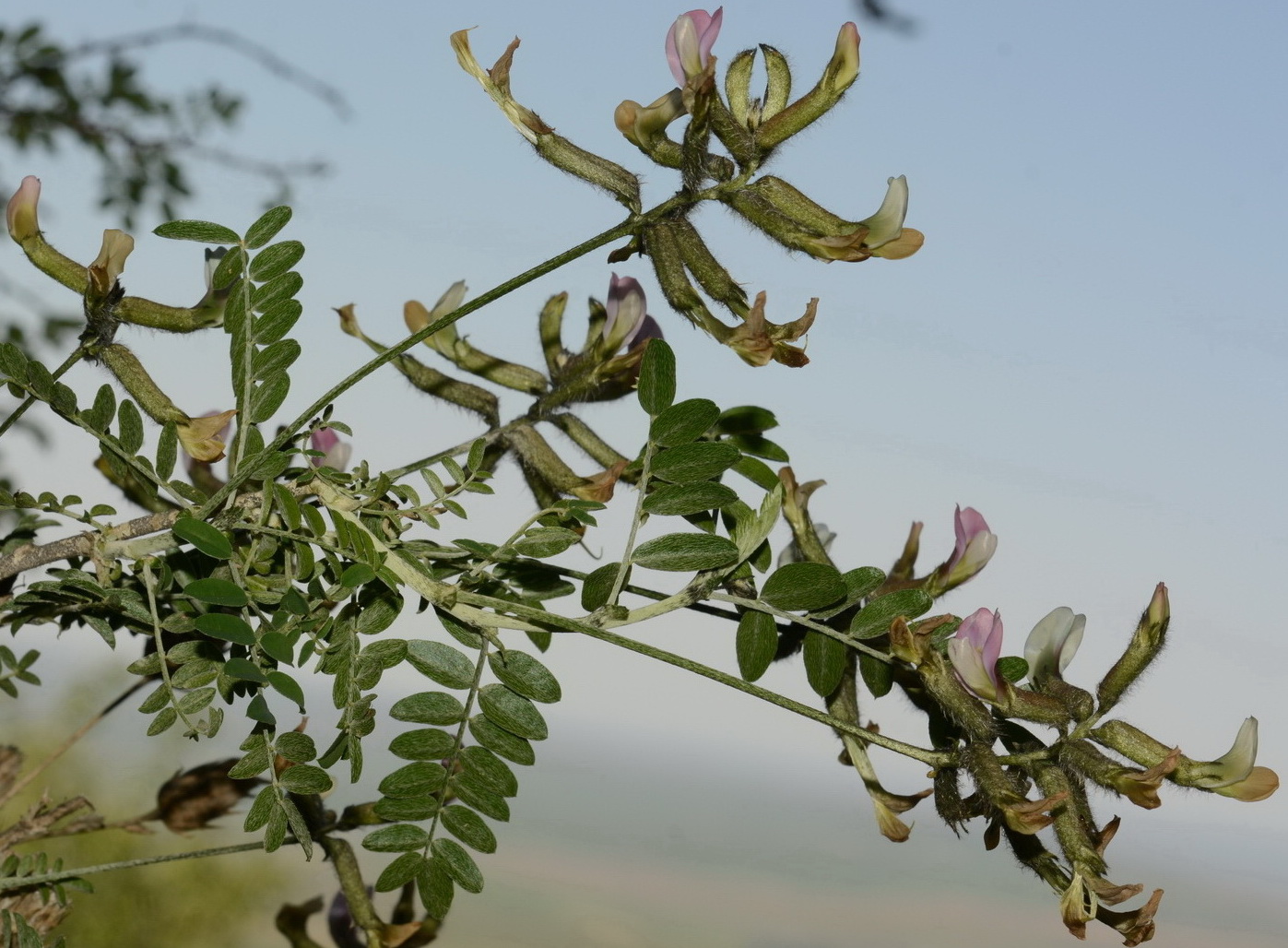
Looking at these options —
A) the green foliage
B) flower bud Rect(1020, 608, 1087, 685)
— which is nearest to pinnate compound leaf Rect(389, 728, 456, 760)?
the green foliage

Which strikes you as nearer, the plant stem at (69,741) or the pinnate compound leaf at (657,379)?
the pinnate compound leaf at (657,379)

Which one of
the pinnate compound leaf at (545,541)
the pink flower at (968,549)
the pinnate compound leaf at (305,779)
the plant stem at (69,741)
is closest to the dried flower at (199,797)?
the plant stem at (69,741)

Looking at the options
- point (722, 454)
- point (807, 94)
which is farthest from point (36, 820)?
point (807, 94)

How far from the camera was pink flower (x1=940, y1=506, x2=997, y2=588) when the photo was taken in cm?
50

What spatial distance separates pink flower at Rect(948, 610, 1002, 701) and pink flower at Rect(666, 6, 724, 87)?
25 cm

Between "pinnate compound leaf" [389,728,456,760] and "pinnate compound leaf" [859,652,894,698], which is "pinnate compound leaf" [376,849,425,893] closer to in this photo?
"pinnate compound leaf" [389,728,456,760]

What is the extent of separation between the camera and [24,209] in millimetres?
515

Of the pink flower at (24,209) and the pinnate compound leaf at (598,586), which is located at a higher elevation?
the pink flower at (24,209)

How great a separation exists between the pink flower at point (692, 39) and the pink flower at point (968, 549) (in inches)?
9.0

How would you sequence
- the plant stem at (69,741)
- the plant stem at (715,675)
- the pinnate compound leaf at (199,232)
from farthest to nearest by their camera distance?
the plant stem at (69,741), the pinnate compound leaf at (199,232), the plant stem at (715,675)

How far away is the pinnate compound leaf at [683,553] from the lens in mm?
442

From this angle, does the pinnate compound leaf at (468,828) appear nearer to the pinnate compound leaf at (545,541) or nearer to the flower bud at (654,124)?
the pinnate compound leaf at (545,541)

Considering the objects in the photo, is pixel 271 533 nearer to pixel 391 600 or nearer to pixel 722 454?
pixel 391 600

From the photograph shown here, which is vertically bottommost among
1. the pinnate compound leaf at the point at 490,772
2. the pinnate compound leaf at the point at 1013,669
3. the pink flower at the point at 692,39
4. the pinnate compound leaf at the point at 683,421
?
the pinnate compound leaf at the point at 490,772
